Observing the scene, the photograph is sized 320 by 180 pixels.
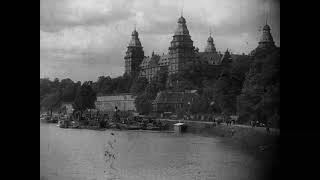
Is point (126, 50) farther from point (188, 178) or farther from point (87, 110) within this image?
point (188, 178)

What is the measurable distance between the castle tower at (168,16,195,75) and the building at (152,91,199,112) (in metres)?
0.20

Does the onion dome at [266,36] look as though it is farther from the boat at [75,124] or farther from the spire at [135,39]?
the boat at [75,124]

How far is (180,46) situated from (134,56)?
406 mm

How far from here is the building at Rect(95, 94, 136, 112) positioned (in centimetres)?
375

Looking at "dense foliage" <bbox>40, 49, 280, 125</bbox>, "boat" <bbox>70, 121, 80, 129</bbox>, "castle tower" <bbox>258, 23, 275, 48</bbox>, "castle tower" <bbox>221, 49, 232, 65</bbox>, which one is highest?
"castle tower" <bbox>258, 23, 275, 48</bbox>

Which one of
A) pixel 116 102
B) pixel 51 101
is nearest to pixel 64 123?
pixel 51 101

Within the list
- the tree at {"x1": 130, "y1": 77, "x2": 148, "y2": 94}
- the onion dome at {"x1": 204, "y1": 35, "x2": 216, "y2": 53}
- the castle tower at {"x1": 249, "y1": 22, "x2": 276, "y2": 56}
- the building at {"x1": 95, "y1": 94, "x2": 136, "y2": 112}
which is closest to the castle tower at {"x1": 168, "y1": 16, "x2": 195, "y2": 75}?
the onion dome at {"x1": 204, "y1": 35, "x2": 216, "y2": 53}

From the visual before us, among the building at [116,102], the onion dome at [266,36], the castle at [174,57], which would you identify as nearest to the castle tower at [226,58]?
the castle at [174,57]

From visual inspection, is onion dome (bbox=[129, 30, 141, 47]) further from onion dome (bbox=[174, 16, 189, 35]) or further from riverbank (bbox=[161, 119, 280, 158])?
riverbank (bbox=[161, 119, 280, 158])

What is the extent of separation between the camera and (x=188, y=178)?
12.1 feet

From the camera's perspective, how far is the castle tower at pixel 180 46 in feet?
12.5

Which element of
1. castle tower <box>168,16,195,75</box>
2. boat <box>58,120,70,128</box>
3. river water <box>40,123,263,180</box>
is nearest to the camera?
river water <box>40,123,263,180</box>
